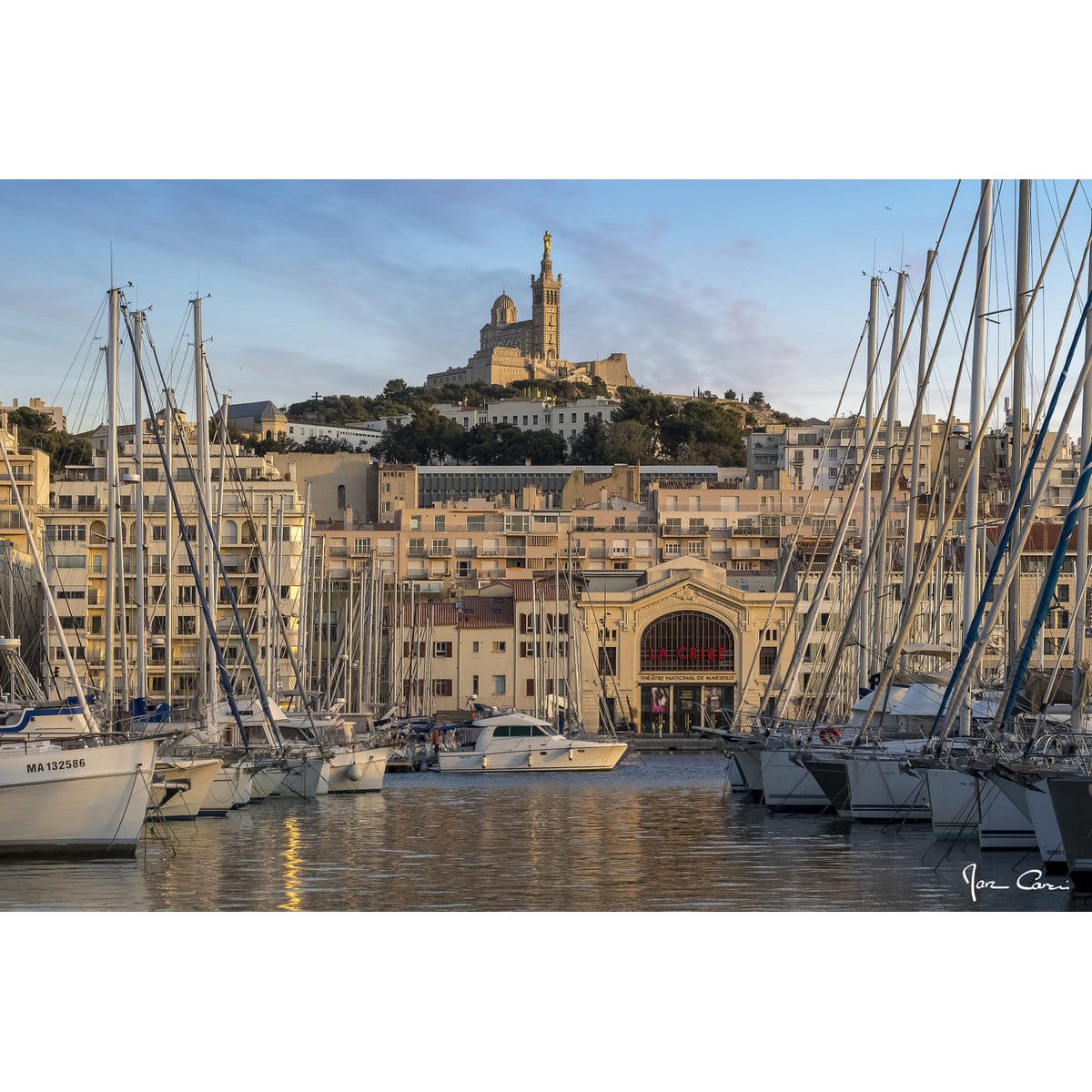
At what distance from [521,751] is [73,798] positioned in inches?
1174

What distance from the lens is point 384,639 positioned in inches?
2906

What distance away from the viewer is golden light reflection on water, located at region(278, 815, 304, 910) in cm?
1694

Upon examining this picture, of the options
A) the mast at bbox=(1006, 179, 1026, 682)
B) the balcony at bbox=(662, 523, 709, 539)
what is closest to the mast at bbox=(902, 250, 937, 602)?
the mast at bbox=(1006, 179, 1026, 682)

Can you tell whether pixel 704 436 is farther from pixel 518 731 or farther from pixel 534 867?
pixel 534 867

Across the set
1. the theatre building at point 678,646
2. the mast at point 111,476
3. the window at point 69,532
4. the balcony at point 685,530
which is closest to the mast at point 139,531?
the mast at point 111,476

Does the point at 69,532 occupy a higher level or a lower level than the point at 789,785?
higher

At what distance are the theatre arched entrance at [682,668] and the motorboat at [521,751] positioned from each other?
Result: 1061 inches

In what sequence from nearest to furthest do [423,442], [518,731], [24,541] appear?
[518,731] < [24,541] < [423,442]

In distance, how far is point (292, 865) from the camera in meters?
20.5

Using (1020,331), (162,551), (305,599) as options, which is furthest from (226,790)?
(162,551)

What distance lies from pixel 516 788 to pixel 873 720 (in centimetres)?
1386

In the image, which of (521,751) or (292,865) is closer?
(292,865)

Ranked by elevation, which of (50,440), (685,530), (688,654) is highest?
(50,440)

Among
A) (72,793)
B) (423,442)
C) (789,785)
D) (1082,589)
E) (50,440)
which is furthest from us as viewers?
(423,442)
